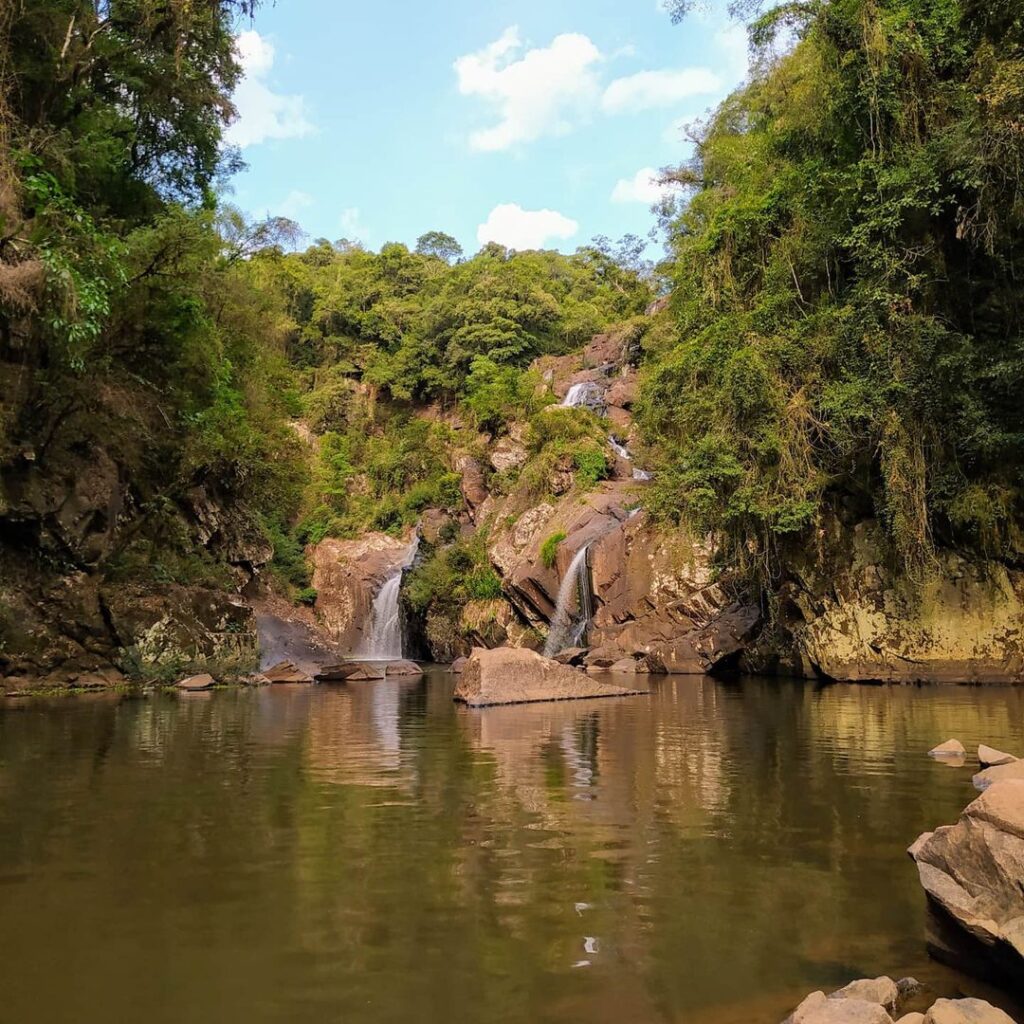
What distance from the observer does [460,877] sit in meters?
4.52

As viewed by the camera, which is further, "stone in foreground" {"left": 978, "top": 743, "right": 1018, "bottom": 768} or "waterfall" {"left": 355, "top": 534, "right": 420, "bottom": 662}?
"waterfall" {"left": 355, "top": 534, "right": 420, "bottom": 662}

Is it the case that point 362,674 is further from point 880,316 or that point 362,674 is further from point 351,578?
point 351,578

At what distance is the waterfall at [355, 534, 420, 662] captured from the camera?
119 ft

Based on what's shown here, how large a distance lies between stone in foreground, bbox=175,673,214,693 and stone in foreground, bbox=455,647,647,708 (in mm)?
6263

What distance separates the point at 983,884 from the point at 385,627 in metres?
34.1

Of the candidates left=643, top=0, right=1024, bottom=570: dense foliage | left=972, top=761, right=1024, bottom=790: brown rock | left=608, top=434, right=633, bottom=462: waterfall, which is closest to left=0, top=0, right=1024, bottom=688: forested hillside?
left=643, top=0, right=1024, bottom=570: dense foliage

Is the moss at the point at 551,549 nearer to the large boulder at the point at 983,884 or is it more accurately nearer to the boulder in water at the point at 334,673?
the boulder in water at the point at 334,673

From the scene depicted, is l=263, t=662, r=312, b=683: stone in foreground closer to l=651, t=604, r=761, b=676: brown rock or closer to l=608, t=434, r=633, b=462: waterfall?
l=651, t=604, r=761, b=676: brown rock

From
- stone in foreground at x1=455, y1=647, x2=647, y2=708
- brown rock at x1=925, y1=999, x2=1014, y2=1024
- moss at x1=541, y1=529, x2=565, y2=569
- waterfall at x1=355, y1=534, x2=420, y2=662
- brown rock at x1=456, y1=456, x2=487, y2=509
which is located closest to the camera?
brown rock at x1=925, y1=999, x2=1014, y2=1024

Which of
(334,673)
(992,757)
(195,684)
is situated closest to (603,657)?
(334,673)

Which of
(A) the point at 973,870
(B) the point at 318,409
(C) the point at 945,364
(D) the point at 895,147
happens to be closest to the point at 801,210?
(D) the point at 895,147

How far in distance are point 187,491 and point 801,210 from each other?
18.5 metres

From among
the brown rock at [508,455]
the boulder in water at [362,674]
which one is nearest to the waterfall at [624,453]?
the brown rock at [508,455]

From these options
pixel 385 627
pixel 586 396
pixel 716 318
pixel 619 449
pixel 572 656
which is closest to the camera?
pixel 716 318
